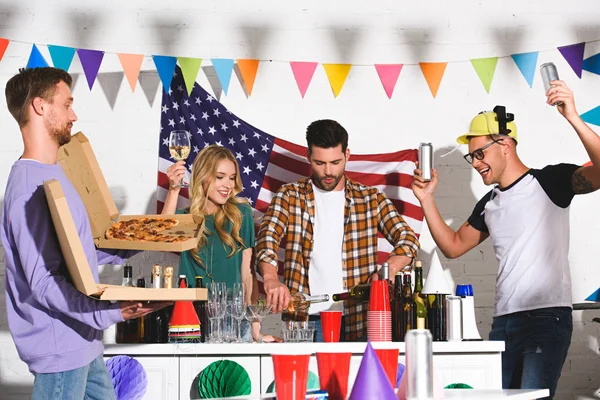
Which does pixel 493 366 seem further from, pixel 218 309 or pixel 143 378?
pixel 143 378

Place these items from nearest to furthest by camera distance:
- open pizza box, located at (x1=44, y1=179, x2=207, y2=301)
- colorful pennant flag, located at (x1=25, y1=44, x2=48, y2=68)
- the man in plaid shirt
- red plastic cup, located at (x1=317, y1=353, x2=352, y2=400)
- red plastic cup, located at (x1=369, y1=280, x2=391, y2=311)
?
1. red plastic cup, located at (x1=317, y1=353, x2=352, y2=400)
2. open pizza box, located at (x1=44, y1=179, x2=207, y2=301)
3. red plastic cup, located at (x1=369, y1=280, x2=391, y2=311)
4. the man in plaid shirt
5. colorful pennant flag, located at (x1=25, y1=44, x2=48, y2=68)

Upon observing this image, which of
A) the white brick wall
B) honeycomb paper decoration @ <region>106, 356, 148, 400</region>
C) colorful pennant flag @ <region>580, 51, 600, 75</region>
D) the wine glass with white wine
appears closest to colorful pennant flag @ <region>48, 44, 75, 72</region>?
the white brick wall

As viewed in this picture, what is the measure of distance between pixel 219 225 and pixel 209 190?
188 mm

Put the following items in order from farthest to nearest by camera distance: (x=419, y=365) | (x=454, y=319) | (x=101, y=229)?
(x=454, y=319)
(x=101, y=229)
(x=419, y=365)

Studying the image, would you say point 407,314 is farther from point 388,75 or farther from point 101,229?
point 388,75

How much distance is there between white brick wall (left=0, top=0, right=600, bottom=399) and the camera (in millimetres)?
4934

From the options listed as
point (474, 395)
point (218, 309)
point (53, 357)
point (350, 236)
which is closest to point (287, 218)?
point (350, 236)

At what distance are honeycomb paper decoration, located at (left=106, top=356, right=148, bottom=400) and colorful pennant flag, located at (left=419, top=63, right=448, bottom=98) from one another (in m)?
2.55

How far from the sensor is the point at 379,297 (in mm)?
3246

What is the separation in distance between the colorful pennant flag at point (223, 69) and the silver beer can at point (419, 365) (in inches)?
130

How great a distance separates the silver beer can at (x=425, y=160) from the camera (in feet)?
13.3

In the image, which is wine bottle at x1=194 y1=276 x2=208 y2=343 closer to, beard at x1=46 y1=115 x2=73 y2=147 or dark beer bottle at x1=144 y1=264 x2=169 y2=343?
dark beer bottle at x1=144 y1=264 x2=169 y2=343

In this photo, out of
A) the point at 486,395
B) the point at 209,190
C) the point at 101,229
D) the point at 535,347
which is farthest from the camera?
the point at 209,190

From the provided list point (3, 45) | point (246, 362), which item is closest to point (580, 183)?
point (246, 362)
